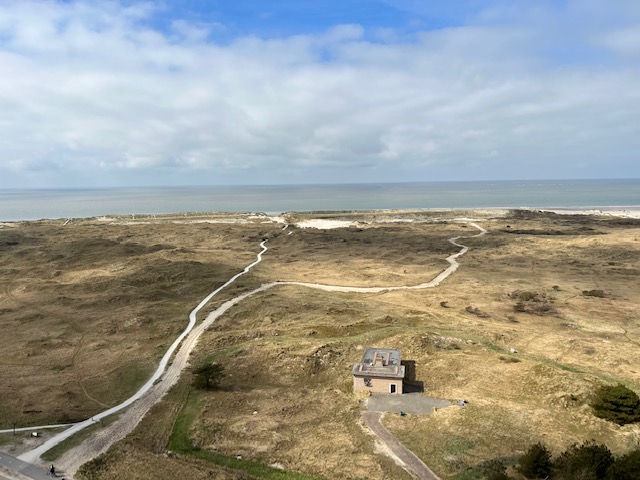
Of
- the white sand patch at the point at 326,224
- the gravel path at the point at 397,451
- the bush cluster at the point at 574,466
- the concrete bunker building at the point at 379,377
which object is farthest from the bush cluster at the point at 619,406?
the white sand patch at the point at 326,224

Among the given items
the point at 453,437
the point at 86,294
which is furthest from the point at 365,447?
the point at 86,294

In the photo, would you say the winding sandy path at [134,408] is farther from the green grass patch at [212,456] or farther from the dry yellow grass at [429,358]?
the green grass patch at [212,456]

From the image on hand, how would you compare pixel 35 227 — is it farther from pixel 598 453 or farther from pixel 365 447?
pixel 598 453

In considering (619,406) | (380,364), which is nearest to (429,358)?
(380,364)

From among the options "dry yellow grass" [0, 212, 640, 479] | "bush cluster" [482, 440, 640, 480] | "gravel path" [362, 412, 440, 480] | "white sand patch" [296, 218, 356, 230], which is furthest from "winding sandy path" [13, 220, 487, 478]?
"white sand patch" [296, 218, 356, 230]

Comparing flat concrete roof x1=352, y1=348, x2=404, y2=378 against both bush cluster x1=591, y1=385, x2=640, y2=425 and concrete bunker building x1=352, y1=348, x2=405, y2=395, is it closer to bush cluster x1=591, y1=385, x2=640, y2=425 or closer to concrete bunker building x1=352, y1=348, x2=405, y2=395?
concrete bunker building x1=352, y1=348, x2=405, y2=395
